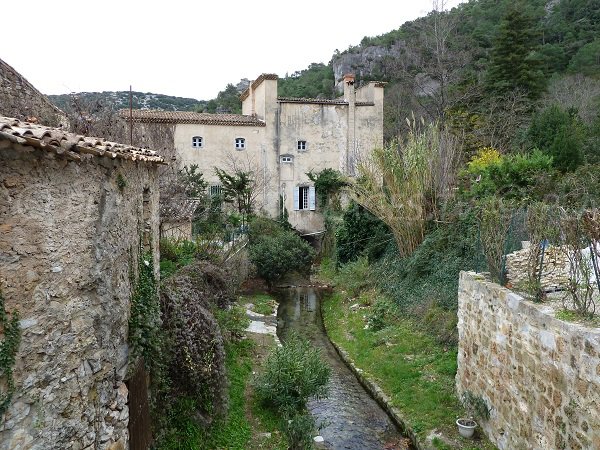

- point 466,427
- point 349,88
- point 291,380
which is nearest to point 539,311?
point 466,427

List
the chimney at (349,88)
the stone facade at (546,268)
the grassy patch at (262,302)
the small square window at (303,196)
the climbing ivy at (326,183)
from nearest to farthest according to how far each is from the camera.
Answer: the stone facade at (546,268) < the grassy patch at (262,302) < the climbing ivy at (326,183) < the chimney at (349,88) < the small square window at (303,196)

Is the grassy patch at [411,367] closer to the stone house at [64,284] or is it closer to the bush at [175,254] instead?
the bush at [175,254]

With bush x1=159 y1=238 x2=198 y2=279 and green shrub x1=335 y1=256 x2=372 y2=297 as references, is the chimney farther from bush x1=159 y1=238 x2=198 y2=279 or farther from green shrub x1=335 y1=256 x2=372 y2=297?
bush x1=159 y1=238 x2=198 y2=279

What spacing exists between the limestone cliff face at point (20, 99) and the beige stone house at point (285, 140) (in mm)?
16039

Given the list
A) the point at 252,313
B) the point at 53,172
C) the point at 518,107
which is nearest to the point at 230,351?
the point at 252,313

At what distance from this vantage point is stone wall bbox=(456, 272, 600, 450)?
5.21 m

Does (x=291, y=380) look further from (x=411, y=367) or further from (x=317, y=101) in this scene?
(x=317, y=101)

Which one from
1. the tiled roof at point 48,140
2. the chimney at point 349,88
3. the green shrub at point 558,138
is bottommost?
the tiled roof at point 48,140

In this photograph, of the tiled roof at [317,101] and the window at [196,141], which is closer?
the window at [196,141]

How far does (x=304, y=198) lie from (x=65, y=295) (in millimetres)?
24069

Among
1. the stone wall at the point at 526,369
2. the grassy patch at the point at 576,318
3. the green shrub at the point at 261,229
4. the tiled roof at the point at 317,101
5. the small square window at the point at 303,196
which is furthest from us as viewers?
the small square window at the point at 303,196

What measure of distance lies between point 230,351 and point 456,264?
20.5ft

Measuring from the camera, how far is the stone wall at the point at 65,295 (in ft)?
12.8

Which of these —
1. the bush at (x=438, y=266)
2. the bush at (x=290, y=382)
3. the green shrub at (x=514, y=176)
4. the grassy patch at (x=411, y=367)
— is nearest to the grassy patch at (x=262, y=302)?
the grassy patch at (x=411, y=367)
